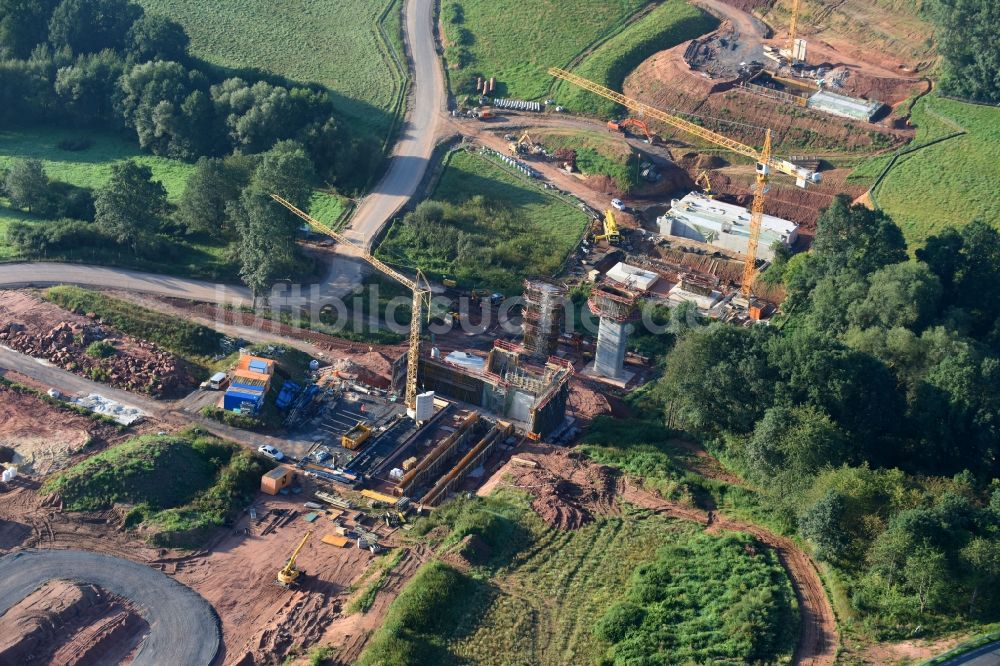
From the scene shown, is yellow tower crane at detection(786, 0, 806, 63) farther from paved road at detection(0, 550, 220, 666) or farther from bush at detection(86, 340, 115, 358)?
paved road at detection(0, 550, 220, 666)

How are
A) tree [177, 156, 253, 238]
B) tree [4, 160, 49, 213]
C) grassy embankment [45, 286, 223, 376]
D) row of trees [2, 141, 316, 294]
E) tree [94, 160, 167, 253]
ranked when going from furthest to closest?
tree [4, 160, 49, 213] → tree [177, 156, 253, 238] → tree [94, 160, 167, 253] → row of trees [2, 141, 316, 294] → grassy embankment [45, 286, 223, 376]

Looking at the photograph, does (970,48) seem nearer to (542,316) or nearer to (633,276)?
(633,276)

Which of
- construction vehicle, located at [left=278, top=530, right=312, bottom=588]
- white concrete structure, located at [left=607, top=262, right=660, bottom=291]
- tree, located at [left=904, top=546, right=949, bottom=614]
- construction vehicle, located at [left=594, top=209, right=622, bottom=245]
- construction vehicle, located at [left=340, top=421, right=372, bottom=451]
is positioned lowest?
construction vehicle, located at [left=278, top=530, right=312, bottom=588]

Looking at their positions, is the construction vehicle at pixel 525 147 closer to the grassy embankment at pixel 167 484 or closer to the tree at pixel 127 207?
the tree at pixel 127 207

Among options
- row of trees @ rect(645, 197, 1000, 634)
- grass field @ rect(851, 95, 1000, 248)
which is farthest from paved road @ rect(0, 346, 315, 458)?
grass field @ rect(851, 95, 1000, 248)

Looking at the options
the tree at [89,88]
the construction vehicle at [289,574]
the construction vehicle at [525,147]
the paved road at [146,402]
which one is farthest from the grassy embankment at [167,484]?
the tree at [89,88]

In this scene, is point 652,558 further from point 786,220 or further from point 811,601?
point 786,220

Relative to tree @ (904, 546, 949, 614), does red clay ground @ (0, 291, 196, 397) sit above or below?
below

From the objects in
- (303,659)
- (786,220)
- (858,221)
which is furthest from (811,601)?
(786,220)
